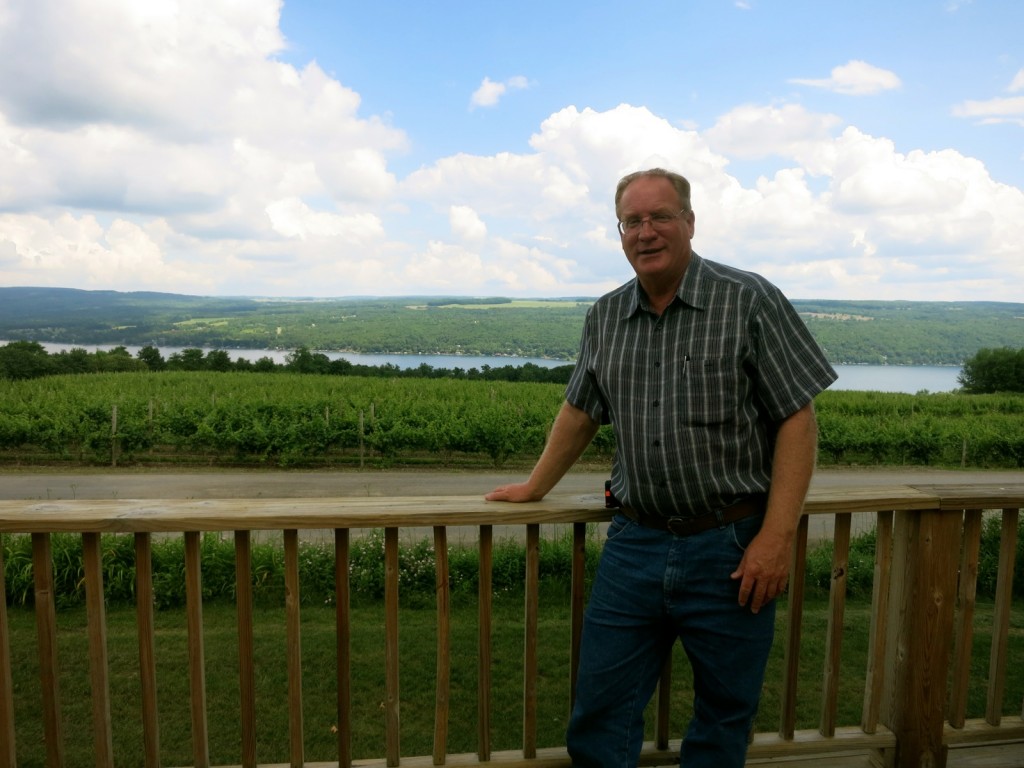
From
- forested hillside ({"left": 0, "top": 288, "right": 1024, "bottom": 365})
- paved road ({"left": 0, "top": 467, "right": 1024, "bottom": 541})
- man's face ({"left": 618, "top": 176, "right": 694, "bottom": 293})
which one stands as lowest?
paved road ({"left": 0, "top": 467, "right": 1024, "bottom": 541})

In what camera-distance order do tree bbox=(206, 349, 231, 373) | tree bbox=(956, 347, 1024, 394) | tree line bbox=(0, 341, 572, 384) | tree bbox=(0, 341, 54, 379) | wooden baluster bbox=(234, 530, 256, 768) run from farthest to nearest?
tree bbox=(956, 347, 1024, 394), tree bbox=(206, 349, 231, 373), tree line bbox=(0, 341, 572, 384), tree bbox=(0, 341, 54, 379), wooden baluster bbox=(234, 530, 256, 768)

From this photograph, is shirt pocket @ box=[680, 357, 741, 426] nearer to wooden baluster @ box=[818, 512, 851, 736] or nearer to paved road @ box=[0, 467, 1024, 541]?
wooden baluster @ box=[818, 512, 851, 736]

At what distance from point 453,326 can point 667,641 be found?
59.9 metres

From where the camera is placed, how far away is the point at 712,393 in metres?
1.77

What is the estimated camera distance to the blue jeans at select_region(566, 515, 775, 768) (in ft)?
5.89

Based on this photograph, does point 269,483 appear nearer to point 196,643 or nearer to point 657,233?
point 196,643

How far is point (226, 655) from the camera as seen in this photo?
4586mm

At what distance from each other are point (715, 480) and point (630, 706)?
0.62 m

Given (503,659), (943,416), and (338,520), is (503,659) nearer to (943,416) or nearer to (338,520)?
(338,520)

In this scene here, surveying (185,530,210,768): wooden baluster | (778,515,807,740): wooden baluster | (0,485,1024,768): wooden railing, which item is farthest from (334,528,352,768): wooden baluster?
(778,515,807,740): wooden baluster

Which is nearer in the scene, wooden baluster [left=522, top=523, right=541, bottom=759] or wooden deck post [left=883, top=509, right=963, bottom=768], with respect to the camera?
wooden baluster [left=522, top=523, right=541, bottom=759]

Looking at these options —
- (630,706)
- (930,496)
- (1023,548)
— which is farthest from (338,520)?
(1023,548)

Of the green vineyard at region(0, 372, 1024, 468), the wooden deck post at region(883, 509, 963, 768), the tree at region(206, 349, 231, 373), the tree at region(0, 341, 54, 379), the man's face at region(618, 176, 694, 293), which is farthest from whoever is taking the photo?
the tree at region(206, 349, 231, 373)

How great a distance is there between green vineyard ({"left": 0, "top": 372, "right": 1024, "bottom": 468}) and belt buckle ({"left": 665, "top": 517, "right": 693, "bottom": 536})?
20436 millimetres
